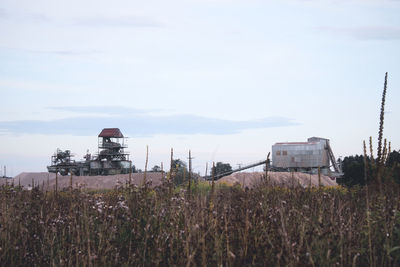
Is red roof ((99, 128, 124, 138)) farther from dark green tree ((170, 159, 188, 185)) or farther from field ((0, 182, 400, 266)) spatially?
field ((0, 182, 400, 266))

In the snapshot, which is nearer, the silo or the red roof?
the silo

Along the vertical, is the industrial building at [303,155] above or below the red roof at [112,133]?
below

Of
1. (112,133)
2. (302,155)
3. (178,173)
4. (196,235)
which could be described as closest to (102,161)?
(112,133)

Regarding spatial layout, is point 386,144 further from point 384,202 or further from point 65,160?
point 65,160

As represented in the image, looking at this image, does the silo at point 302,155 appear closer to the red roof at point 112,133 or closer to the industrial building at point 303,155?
the industrial building at point 303,155

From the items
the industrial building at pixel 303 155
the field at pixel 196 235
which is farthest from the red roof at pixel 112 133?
the field at pixel 196 235

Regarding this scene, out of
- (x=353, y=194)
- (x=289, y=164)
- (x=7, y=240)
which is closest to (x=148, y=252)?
(x=7, y=240)

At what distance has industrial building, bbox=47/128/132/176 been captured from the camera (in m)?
68.4

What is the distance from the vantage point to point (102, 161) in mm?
69188

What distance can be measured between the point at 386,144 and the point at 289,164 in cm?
4994

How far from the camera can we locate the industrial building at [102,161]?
68.4 m

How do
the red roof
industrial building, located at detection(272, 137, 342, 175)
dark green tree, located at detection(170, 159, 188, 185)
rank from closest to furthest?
dark green tree, located at detection(170, 159, 188, 185), industrial building, located at detection(272, 137, 342, 175), the red roof

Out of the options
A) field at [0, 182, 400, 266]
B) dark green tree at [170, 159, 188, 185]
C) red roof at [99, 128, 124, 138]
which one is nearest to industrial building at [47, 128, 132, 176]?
red roof at [99, 128, 124, 138]

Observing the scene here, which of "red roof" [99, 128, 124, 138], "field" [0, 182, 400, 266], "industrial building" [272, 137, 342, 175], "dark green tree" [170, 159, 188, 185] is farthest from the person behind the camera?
"red roof" [99, 128, 124, 138]
